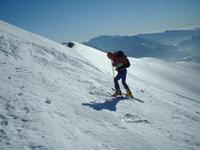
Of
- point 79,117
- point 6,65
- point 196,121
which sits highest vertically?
point 6,65

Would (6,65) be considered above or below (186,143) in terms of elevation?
above

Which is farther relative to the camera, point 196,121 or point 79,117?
point 196,121

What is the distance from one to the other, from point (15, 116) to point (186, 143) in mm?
6157

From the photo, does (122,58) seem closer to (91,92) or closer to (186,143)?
(91,92)

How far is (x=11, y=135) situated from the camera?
628 cm

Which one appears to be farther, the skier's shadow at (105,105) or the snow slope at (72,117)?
the skier's shadow at (105,105)

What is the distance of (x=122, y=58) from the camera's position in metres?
13.0

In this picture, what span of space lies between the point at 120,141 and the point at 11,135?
327 centimetres

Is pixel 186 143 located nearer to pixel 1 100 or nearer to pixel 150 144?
pixel 150 144

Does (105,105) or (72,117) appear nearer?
(72,117)

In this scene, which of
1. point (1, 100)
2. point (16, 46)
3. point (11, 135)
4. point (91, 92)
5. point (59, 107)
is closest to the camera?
point (11, 135)

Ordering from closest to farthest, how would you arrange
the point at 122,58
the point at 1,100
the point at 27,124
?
the point at 27,124, the point at 1,100, the point at 122,58

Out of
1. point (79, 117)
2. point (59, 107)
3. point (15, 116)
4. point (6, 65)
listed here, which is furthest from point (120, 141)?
point (6, 65)

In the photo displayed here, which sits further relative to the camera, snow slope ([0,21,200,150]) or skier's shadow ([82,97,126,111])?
skier's shadow ([82,97,126,111])
